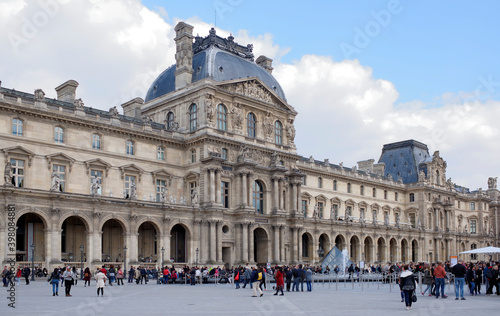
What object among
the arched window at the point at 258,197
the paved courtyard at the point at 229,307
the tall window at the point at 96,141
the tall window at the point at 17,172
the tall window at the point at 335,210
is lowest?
the paved courtyard at the point at 229,307

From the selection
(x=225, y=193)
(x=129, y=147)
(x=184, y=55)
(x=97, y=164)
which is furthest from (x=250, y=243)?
(x=184, y=55)

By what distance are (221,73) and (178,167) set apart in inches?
441

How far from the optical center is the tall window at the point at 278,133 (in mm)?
68762

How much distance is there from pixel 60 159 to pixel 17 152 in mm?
3982

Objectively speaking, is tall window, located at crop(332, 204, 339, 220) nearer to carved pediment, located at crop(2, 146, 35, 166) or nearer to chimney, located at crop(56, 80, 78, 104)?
chimney, located at crop(56, 80, 78, 104)

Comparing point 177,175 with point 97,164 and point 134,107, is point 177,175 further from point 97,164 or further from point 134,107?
point 134,107

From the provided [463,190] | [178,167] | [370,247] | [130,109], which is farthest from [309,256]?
[463,190]

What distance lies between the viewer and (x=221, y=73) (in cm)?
6450

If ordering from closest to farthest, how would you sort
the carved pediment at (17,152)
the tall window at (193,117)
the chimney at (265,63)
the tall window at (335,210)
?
the carved pediment at (17,152) < the tall window at (193,117) < the chimney at (265,63) < the tall window at (335,210)

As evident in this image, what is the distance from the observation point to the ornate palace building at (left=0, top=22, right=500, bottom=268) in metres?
50.2

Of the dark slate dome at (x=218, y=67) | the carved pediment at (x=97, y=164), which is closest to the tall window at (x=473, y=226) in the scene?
the dark slate dome at (x=218, y=67)

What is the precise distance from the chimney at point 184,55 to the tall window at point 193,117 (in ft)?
9.65

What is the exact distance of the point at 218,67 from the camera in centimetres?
6444

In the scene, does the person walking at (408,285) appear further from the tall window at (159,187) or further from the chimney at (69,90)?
the chimney at (69,90)
